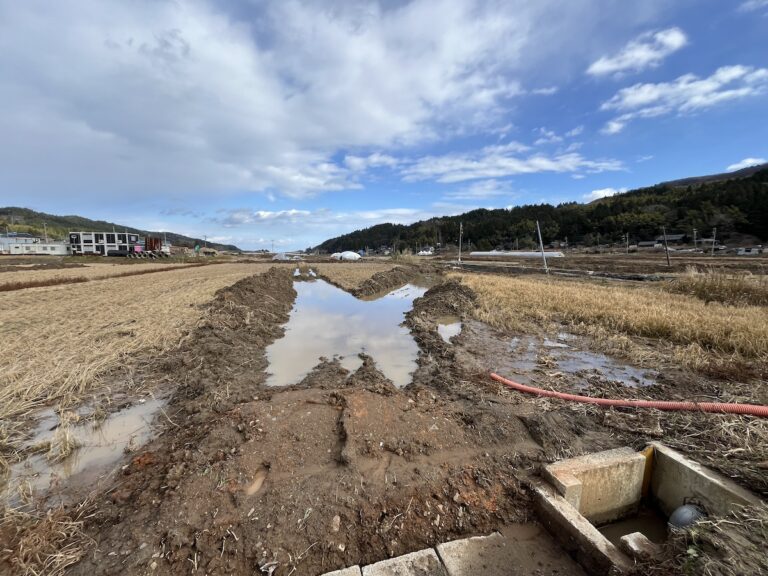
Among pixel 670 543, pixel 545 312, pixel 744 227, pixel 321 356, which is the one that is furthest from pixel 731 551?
pixel 744 227

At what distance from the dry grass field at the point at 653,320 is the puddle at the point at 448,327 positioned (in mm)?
997

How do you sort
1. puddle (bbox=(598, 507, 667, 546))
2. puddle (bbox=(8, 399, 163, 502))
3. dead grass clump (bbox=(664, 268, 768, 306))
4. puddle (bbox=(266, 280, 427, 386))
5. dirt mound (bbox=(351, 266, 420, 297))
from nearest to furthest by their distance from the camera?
puddle (bbox=(598, 507, 667, 546)) → puddle (bbox=(8, 399, 163, 502)) → puddle (bbox=(266, 280, 427, 386)) → dead grass clump (bbox=(664, 268, 768, 306)) → dirt mound (bbox=(351, 266, 420, 297))

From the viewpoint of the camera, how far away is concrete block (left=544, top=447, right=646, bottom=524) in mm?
3523

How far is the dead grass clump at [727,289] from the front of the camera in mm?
12188

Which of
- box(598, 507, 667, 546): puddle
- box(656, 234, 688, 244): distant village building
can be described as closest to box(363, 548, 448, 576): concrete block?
box(598, 507, 667, 546): puddle

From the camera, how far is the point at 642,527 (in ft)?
12.5

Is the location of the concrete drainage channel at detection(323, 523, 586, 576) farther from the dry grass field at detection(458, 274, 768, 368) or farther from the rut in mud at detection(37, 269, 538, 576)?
the dry grass field at detection(458, 274, 768, 368)

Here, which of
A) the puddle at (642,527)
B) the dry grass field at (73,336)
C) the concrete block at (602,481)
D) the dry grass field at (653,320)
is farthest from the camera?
the dry grass field at (653,320)

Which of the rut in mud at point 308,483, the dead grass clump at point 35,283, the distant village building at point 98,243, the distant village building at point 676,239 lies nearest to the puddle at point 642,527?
the rut in mud at point 308,483

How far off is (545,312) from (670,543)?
35.1 ft

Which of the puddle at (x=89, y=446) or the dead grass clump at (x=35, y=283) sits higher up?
the dead grass clump at (x=35, y=283)

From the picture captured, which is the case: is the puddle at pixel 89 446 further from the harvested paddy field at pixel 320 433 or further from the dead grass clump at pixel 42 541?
the dead grass clump at pixel 42 541

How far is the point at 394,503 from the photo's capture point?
3322mm

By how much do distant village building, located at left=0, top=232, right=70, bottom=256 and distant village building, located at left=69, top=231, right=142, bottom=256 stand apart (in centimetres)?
223
